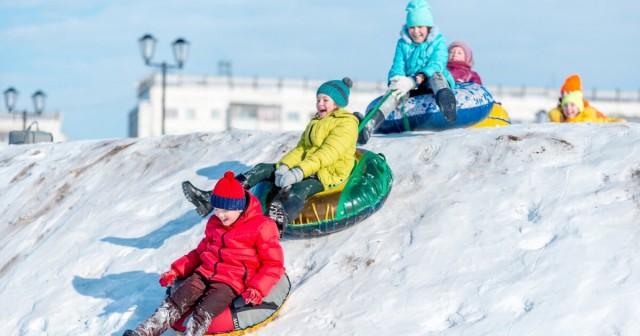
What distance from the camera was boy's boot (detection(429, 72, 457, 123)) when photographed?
10.3 meters

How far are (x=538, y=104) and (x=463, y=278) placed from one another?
68532 mm

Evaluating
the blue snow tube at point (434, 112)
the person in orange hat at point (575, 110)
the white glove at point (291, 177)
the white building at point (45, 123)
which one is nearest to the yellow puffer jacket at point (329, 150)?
the white glove at point (291, 177)

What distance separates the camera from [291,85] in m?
75.2

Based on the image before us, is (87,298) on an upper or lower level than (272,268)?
lower

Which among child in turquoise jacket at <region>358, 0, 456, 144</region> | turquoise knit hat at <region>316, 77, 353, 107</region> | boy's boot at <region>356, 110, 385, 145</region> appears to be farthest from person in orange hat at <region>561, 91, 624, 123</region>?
turquoise knit hat at <region>316, 77, 353, 107</region>

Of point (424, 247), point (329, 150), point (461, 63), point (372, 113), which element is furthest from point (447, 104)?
point (461, 63)

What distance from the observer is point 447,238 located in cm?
812

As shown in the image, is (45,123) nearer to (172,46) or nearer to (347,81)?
(172,46)

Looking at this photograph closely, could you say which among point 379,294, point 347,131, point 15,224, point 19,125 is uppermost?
point 347,131

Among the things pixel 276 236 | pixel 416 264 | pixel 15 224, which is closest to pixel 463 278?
pixel 416 264

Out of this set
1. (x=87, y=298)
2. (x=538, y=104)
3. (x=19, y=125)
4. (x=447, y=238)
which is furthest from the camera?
(x=538, y=104)

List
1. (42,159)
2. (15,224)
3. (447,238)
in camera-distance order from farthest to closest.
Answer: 1. (42,159)
2. (15,224)
3. (447,238)

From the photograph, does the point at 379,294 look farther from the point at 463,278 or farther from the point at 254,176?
the point at 254,176

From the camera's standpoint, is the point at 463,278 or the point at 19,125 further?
the point at 19,125
